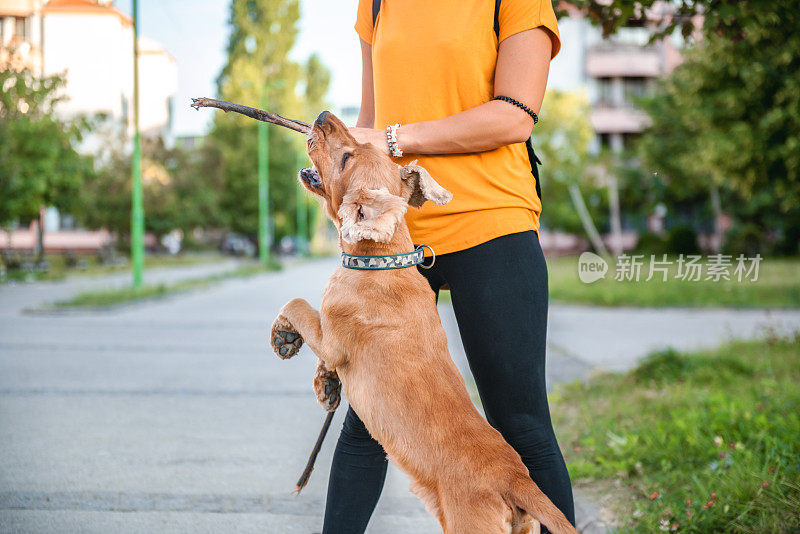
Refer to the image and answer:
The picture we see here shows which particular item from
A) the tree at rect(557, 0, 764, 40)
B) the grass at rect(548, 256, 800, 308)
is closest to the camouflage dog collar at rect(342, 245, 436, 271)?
A: the tree at rect(557, 0, 764, 40)

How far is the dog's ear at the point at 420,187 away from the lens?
2412 mm

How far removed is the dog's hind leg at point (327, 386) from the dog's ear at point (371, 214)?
498mm

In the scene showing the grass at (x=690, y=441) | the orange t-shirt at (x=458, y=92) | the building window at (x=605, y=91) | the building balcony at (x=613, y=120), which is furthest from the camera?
the building window at (x=605, y=91)

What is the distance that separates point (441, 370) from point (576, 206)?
44583 millimetres

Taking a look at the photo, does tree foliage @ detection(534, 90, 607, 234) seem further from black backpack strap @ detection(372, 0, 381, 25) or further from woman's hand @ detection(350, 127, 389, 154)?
woman's hand @ detection(350, 127, 389, 154)

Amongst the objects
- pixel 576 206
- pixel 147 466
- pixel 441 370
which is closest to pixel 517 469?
pixel 441 370

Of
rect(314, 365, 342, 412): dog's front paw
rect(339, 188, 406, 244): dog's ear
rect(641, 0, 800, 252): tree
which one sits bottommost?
rect(314, 365, 342, 412): dog's front paw

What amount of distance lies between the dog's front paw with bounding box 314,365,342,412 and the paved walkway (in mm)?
1302

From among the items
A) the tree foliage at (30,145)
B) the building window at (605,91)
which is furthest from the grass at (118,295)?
the building window at (605,91)

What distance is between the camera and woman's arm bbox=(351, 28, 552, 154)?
241 centimetres

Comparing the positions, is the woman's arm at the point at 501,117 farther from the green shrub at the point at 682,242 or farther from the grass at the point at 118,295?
the green shrub at the point at 682,242

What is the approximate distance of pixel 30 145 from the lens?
24328 mm

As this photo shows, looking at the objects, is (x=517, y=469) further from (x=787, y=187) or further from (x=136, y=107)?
(x=136, y=107)

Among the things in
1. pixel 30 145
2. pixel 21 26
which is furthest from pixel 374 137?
pixel 21 26
